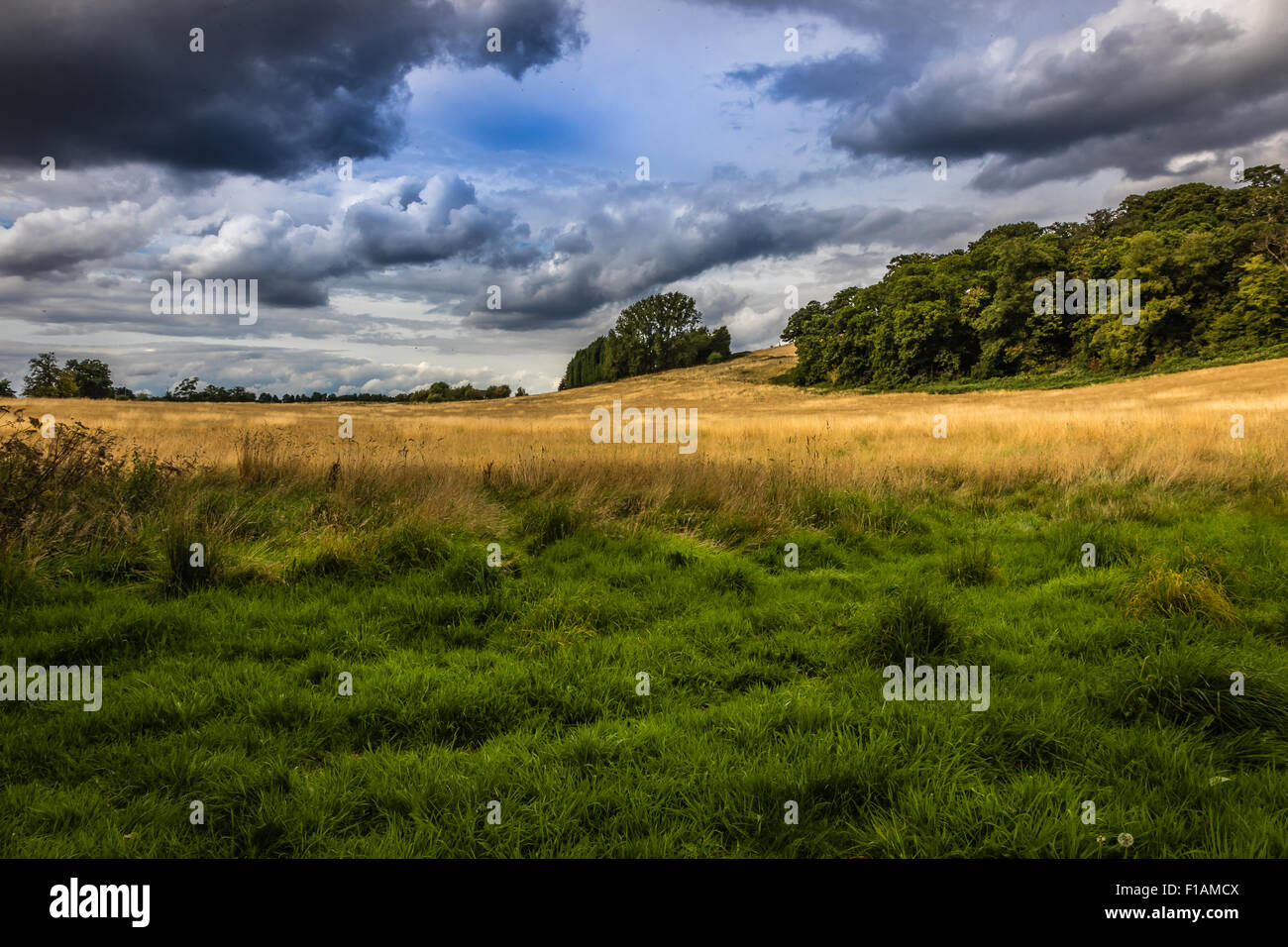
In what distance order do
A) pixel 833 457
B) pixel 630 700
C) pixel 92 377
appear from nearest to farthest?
pixel 630 700, pixel 833 457, pixel 92 377

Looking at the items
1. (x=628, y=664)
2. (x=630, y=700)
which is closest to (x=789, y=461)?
(x=628, y=664)

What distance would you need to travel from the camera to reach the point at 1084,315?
56750 millimetres

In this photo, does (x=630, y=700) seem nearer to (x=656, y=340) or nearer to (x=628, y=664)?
(x=628, y=664)

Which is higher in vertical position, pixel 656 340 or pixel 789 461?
pixel 656 340

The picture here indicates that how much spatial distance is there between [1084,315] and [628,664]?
6816 cm

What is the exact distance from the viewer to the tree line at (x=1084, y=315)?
50031 millimetres

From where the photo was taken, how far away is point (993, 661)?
4.34 metres

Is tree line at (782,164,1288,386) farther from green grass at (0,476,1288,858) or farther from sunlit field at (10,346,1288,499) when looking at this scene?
green grass at (0,476,1288,858)

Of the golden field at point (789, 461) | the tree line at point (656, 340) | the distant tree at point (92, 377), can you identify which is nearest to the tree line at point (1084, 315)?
the tree line at point (656, 340)

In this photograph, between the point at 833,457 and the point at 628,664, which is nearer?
the point at 628,664
